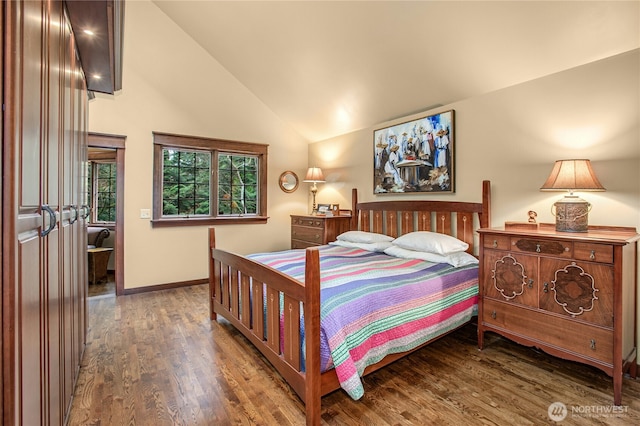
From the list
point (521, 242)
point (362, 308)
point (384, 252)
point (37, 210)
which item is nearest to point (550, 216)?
point (521, 242)

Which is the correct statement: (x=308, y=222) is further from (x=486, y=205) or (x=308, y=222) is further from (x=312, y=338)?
(x=312, y=338)

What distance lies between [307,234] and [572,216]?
3.27 meters

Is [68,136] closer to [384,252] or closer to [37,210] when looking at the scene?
[37,210]

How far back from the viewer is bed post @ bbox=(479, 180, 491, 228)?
3072mm

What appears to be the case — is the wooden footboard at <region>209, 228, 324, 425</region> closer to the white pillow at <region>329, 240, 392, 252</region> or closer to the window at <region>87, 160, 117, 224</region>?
the white pillow at <region>329, 240, 392, 252</region>

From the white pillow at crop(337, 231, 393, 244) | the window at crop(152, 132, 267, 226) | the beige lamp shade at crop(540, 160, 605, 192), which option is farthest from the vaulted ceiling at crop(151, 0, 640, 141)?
the white pillow at crop(337, 231, 393, 244)

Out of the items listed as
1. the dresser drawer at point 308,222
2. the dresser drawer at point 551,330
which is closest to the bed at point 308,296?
the dresser drawer at point 551,330

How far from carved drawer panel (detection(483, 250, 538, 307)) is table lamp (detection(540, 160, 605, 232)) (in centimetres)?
38

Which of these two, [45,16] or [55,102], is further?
[55,102]

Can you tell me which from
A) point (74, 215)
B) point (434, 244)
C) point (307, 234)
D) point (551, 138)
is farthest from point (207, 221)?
point (551, 138)

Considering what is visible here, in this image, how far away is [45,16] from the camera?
1151 millimetres

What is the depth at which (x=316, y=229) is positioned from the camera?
4.65 meters

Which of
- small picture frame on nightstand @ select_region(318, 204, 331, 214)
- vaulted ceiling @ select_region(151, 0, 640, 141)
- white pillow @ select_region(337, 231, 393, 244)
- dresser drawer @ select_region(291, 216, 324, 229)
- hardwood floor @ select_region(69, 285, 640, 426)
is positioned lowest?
hardwood floor @ select_region(69, 285, 640, 426)

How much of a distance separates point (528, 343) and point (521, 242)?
72cm
